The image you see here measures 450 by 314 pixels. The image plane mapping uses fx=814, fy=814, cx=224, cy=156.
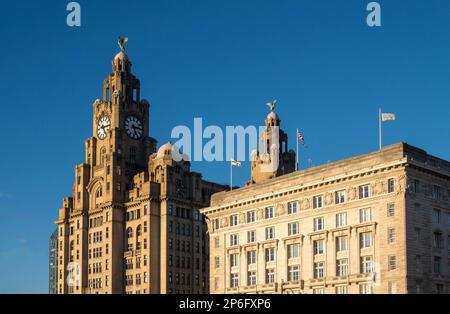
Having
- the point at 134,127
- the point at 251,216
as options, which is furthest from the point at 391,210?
the point at 134,127

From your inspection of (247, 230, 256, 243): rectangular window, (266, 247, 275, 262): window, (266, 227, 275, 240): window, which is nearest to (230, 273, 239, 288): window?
(247, 230, 256, 243): rectangular window

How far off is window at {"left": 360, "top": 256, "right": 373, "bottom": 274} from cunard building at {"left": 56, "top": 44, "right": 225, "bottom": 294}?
63.9m

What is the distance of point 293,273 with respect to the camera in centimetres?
12425

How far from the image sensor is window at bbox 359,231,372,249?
113m

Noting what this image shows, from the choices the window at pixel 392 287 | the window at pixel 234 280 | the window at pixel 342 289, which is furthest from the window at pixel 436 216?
the window at pixel 234 280

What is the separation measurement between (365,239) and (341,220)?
5.37 meters

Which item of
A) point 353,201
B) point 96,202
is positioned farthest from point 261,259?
point 96,202

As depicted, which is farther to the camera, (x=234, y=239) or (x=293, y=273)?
(x=234, y=239)

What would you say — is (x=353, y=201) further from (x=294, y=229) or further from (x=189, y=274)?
(x=189, y=274)

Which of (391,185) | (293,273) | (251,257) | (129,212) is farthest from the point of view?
(129,212)

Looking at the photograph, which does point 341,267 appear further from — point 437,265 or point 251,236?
point 251,236

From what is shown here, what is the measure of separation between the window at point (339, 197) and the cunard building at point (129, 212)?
59.2 meters

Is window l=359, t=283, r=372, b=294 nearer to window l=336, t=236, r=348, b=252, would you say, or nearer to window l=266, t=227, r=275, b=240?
window l=336, t=236, r=348, b=252

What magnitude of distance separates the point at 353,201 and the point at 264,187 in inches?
776
